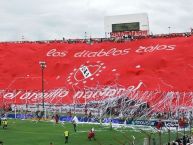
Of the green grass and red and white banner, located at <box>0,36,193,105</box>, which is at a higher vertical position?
red and white banner, located at <box>0,36,193,105</box>

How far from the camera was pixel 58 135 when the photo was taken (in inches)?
1875

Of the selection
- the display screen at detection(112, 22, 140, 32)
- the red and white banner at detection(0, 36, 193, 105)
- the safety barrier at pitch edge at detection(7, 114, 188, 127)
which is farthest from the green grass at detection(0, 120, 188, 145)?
the display screen at detection(112, 22, 140, 32)

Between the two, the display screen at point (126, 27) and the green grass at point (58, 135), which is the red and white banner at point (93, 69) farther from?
the display screen at point (126, 27)

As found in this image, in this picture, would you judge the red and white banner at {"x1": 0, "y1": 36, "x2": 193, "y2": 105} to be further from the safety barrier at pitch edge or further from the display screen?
the display screen

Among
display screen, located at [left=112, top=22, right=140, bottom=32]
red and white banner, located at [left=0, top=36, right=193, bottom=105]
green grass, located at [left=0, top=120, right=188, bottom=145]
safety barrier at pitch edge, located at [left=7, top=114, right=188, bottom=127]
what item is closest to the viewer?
green grass, located at [left=0, top=120, right=188, bottom=145]

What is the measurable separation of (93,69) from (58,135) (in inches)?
1563

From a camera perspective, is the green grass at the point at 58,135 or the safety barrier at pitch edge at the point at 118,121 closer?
the green grass at the point at 58,135

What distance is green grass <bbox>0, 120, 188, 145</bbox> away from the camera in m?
43.0

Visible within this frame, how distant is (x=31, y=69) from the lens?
9325 cm

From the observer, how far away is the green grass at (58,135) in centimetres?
4300

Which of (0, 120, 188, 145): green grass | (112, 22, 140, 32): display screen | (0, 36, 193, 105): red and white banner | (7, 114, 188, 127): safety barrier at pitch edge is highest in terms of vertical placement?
(112, 22, 140, 32): display screen

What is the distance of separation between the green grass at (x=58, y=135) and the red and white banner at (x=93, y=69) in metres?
13.7

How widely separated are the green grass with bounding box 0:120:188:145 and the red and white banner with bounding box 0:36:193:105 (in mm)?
13715

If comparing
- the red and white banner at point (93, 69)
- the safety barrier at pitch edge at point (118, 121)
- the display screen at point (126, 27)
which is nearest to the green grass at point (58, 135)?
the safety barrier at pitch edge at point (118, 121)
